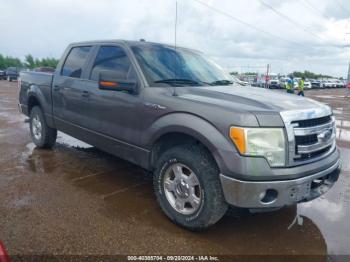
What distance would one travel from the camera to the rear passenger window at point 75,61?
15.6ft

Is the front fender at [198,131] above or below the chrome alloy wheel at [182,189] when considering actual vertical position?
above

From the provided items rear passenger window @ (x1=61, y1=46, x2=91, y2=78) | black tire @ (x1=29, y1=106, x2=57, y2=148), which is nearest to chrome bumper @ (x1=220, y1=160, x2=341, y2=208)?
rear passenger window @ (x1=61, y1=46, x2=91, y2=78)

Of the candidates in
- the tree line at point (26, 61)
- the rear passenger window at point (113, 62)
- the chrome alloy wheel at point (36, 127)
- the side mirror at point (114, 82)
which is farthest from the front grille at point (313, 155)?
the tree line at point (26, 61)

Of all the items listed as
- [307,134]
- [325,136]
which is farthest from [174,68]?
[325,136]

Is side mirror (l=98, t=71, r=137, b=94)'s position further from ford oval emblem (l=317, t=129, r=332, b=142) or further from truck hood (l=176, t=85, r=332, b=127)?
ford oval emblem (l=317, t=129, r=332, b=142)

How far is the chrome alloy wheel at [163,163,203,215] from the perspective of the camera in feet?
10.1

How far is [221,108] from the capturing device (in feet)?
9.43

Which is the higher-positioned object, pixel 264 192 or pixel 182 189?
pixel 264 192

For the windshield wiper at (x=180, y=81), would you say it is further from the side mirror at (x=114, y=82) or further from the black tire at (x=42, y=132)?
the black tire at (x=42, y=132)

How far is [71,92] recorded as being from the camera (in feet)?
15.5

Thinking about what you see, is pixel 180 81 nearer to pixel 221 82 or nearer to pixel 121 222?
pixel 221 82

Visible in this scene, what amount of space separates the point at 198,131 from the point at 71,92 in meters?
2.56

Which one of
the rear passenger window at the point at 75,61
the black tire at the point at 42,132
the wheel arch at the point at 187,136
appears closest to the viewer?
the wheel arch at the point at 187,136

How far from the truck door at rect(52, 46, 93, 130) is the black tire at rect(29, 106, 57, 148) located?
527 millimetres
